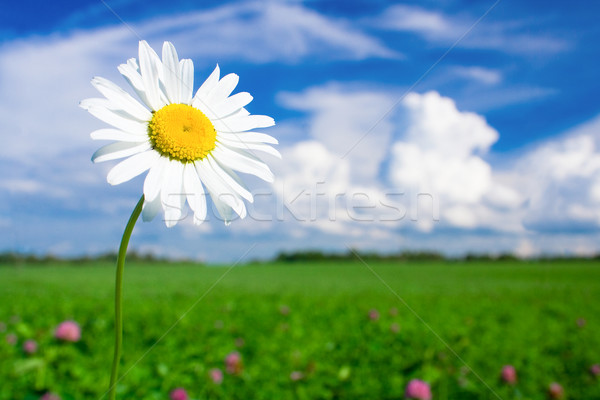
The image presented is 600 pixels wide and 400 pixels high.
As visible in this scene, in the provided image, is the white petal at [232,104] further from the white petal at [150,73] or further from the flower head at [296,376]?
the flower head at [296,376]

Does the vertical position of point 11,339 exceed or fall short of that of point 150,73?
it falls short

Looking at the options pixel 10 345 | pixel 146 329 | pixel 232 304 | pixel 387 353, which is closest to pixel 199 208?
pixel 387 353

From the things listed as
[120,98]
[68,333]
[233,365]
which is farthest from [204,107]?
[233,365]

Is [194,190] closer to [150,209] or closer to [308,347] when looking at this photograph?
[150,209]

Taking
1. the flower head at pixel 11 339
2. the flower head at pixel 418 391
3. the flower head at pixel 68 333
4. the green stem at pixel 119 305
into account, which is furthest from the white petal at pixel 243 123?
the flower head at pixel 11 339

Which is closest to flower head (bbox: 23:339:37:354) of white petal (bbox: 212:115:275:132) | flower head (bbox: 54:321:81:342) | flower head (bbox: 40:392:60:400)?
flower head (bbox: 54:321:81:342)
